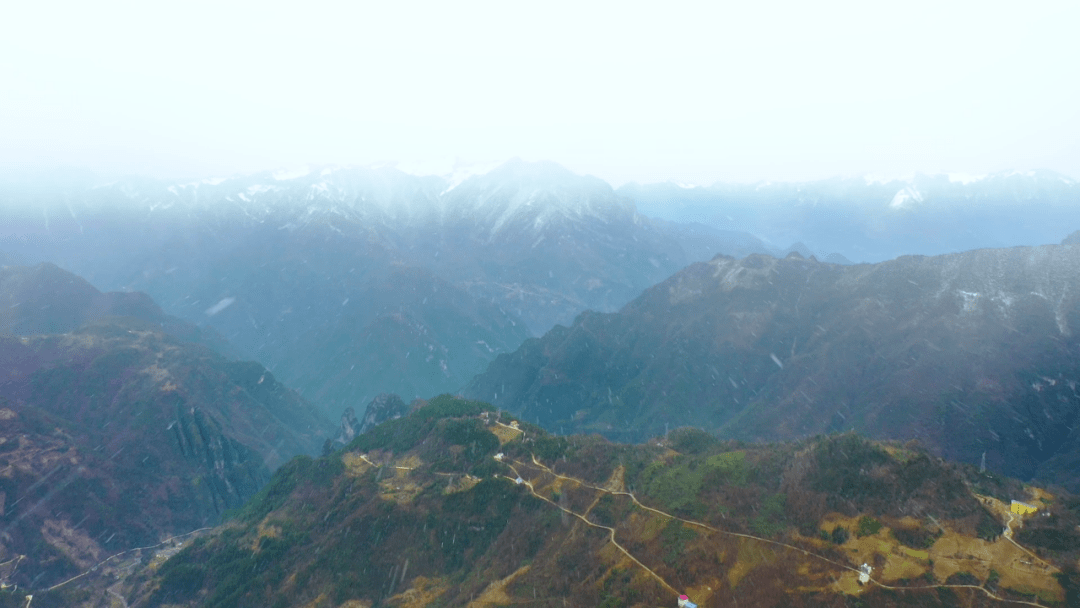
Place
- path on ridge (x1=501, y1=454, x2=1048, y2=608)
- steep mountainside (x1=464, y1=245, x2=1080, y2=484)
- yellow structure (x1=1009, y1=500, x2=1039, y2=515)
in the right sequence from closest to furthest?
path on ridge (x1=501, y1=454, x2=1048, y2=608)
yellow structure (x1=1009, y1=500, x2=1039, y2=515)
steep mountainside (x1=464, y1=245, x2=1080, y2=484)

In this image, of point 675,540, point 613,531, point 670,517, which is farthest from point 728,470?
point 613,531

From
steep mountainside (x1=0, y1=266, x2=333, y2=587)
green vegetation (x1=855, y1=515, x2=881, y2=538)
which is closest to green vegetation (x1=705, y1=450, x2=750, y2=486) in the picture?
green vegetation (x1=855, y1=515, x2=881, y2=538)

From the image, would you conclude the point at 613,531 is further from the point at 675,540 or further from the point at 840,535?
the point at 840,535

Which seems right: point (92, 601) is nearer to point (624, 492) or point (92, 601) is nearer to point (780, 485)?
point (624, 492)

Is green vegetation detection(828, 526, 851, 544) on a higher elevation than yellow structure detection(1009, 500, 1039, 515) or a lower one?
lower

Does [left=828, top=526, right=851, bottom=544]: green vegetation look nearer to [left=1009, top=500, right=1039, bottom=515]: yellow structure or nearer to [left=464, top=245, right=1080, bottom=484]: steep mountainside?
[left=1009, top=500, right=1039, bottom=515]: yellow structure

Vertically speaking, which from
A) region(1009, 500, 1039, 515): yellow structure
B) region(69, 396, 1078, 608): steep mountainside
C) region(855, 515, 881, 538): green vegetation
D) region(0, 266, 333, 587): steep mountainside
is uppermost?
region(1009, 500, 1039, 515): yellow structure

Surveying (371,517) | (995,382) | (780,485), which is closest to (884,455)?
(780,485)

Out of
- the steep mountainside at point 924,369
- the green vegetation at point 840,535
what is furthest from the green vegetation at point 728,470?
the steep mountainside at point 924,369
